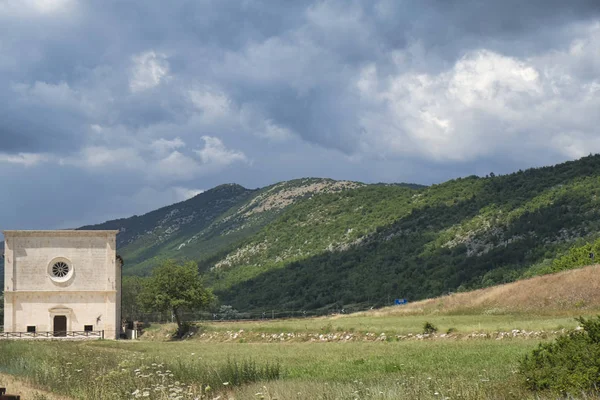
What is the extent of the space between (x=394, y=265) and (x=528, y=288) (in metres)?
43.7

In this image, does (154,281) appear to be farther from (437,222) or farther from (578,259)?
(437,222)

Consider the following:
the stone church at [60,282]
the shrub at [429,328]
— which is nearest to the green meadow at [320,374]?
the shrub at [429,328]

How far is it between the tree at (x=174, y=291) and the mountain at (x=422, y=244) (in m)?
22.0

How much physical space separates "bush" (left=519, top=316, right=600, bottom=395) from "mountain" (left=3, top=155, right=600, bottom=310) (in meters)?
51.9

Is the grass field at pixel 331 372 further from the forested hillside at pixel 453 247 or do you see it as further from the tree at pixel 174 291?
the forested hillside at pixel 453 247

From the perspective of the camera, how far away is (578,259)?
208 ft

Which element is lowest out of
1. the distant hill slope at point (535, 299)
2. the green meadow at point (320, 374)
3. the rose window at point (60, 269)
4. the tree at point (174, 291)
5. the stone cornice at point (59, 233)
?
the green meadow at point (320, 374)

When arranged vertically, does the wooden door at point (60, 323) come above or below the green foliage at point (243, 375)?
above

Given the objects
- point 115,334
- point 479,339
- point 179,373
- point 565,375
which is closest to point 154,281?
point 115,334

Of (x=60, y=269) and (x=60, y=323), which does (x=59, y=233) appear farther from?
Result: (x=60, y=323)

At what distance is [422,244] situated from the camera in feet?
316

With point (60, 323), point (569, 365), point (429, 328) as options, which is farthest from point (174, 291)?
point (569, 365)

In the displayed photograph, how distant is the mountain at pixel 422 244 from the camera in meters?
79.4

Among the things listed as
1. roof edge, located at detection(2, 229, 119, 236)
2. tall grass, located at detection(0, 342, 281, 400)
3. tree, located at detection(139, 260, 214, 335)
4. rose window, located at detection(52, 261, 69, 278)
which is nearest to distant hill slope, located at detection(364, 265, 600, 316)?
tree, located at detection(139, 260, 214, 335)
